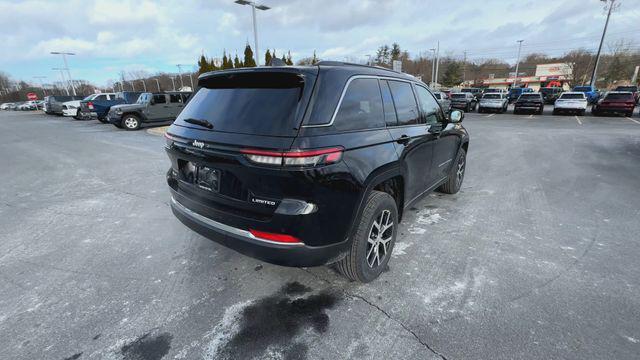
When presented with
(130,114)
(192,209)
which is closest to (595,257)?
(192,209)

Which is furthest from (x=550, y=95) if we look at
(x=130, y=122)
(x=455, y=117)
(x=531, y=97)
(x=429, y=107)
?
(x=130, y=122)

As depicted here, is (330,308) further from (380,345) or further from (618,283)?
(618,283)

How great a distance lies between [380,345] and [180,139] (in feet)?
7.40

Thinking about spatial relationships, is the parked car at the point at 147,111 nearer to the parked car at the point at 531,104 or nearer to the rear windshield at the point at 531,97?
the parked car at the point at 531,104

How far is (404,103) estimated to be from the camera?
329 centimetres

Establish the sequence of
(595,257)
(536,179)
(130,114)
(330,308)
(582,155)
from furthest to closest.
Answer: (130,114), (582,155), (536,179), (595,257), (330,308)

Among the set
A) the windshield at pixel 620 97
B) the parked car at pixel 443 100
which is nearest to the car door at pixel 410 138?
the parked car at pixel 443 100

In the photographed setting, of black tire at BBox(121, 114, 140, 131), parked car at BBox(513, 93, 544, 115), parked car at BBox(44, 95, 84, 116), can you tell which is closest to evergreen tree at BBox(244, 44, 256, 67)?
parked car at BBox(44, 95, 84, 116)

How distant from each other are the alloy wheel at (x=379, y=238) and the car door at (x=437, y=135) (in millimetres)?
1192

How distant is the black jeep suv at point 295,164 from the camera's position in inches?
84.5

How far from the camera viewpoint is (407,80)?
3551 millimetres

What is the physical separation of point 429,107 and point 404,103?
769 millimetres

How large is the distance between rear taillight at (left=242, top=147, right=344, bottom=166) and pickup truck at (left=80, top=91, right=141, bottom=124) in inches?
805

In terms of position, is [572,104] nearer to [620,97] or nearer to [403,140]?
[620,97]
